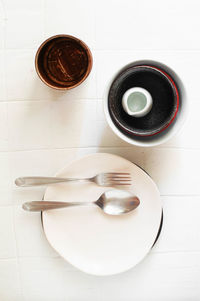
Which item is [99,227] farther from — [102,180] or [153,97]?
[153,97]

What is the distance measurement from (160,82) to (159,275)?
385 millimetres

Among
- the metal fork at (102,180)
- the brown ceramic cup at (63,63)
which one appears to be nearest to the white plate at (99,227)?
the metal fork at (102,180)

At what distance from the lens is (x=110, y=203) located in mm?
515

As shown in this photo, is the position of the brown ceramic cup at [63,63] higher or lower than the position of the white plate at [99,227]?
higher

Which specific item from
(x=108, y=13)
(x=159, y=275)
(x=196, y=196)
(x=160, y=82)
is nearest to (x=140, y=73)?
(x=160, y=82)

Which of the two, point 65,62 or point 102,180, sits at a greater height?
point 65,62

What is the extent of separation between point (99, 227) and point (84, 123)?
0.66 ft

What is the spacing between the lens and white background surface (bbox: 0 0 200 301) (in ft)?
1.75

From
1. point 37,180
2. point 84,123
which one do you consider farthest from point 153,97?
point 37,180

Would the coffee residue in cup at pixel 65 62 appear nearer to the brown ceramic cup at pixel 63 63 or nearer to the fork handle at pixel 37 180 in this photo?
the brown ceramic cup at pixel 63 63

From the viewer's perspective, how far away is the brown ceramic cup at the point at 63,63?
1.64 ft

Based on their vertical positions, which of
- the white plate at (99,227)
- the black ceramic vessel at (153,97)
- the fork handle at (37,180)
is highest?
the black ceramic vessel at (153,97)

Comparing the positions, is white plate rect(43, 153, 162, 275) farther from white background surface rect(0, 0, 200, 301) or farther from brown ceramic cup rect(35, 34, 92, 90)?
brown ceramic cup rect(35, 34, 92, 90)

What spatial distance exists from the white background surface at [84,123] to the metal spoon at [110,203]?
41mm
